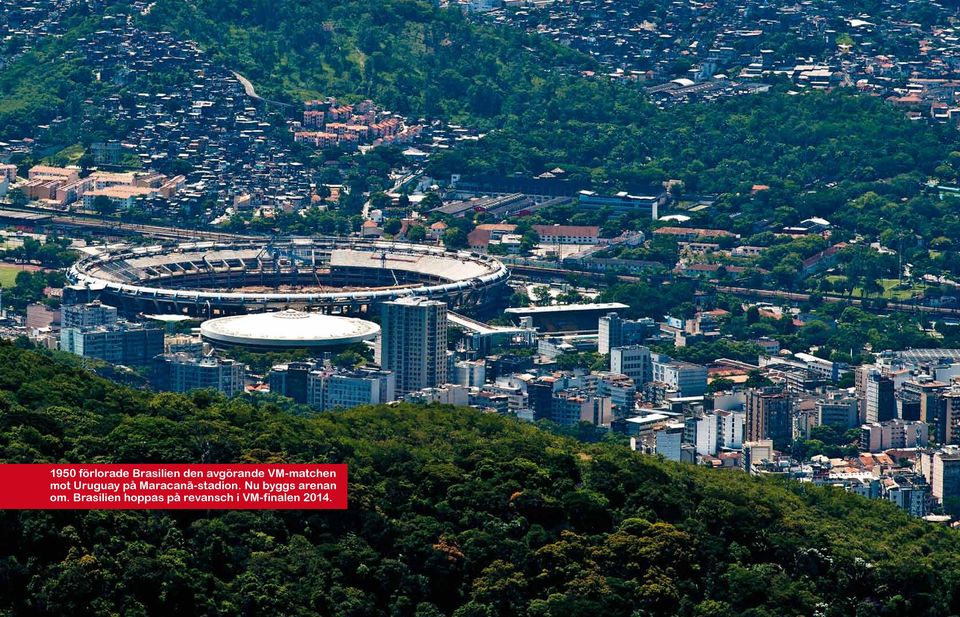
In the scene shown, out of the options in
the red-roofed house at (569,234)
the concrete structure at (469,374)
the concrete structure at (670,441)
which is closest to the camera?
the concrete structure at (670,441)

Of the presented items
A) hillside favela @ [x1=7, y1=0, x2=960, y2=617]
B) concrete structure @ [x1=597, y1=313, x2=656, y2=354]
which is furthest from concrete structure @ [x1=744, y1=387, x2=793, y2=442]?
concrete structure @ [x1=597, y1=313, x2=656, y2=354]

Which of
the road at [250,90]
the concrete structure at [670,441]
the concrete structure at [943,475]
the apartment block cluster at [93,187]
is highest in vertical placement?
the road at [250,90]

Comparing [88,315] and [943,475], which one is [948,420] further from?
[88,315]

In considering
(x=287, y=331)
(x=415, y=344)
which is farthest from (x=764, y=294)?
(x=415, y=344)

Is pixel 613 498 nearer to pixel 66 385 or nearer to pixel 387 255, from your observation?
pixel 66 385

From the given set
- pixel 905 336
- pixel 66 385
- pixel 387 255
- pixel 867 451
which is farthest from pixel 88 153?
pixel 66 385

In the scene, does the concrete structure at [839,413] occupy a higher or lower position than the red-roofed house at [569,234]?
lower

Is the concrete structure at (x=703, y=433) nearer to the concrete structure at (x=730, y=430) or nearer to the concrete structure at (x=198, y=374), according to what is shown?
the concrete structure at (x=730, y=430)

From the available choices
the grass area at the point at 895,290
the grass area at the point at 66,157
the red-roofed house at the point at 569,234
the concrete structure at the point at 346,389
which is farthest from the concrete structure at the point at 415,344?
the grass area at the point at 66,157
